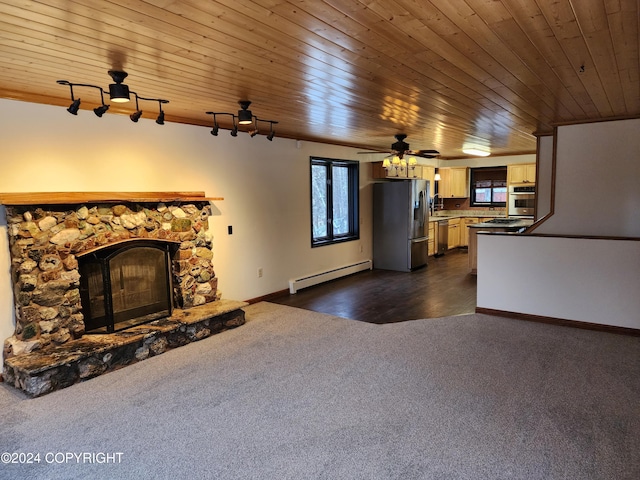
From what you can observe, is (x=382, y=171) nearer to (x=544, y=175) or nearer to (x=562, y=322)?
(x=544, y=175)

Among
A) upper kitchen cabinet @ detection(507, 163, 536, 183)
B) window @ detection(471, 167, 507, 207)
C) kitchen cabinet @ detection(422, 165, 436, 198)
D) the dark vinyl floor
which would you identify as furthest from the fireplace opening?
window @ detection(471, 167, 507, 207)

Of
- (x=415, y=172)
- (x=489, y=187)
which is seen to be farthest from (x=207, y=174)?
(x=489, y=187)

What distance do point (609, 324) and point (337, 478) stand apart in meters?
3.60

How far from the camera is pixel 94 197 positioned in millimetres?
3719

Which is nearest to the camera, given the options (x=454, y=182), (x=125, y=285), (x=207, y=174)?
(x=125, y=285)

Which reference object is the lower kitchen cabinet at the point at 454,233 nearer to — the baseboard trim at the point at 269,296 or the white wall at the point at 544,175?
the white wall at the point at 544,175

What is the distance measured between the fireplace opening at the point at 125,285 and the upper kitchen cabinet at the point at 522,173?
25.0ft

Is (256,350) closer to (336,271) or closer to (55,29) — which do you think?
(55,29)

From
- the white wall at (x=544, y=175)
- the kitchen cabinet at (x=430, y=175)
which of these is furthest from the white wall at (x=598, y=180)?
the kitchen cabinet at (x=430, y=175)

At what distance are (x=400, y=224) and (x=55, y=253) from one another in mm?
5515

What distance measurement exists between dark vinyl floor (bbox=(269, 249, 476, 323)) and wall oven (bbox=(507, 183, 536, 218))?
225 cm

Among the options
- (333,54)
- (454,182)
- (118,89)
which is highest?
(333,54)

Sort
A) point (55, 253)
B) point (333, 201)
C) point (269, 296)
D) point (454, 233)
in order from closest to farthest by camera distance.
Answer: point (55, 253), point (269, 296), point (333, 201), point (454, 233)

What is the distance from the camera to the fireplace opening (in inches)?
147
